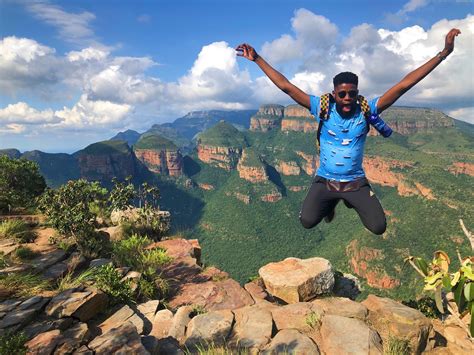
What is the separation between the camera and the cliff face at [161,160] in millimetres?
192875

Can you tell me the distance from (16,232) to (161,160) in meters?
187

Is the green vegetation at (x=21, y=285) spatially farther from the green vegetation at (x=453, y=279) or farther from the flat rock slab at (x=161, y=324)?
the green vegetation at (x=453, y=279)

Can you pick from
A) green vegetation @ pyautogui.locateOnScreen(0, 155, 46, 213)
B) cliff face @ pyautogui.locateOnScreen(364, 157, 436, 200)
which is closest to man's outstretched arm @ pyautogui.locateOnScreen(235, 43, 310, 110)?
green vegetation @ pyautogui.locateOnScreen(0, 155, 46, 213)

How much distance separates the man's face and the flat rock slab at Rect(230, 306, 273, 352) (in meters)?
4.60

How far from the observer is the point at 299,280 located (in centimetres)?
1027

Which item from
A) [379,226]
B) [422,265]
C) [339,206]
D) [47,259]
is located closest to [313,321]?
[379,226]

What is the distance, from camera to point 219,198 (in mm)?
180000

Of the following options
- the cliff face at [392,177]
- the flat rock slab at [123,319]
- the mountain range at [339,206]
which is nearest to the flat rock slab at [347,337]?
the flat rock slab at [123,319]

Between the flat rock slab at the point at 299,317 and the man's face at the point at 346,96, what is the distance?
4.54 metres

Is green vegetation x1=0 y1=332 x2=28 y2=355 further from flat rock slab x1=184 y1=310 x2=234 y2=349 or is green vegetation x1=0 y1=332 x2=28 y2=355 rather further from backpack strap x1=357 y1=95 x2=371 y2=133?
backpack strap x1=357 y1=95 x2=371 y2=133

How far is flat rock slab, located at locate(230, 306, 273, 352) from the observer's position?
20.2 ft

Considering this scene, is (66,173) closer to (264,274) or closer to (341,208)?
(341,208)

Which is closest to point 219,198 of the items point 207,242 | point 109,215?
point 207,242

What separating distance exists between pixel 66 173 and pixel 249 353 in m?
204
